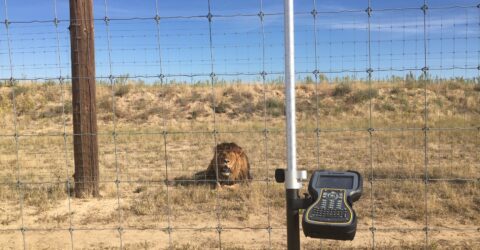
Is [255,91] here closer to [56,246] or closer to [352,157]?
[352,157]

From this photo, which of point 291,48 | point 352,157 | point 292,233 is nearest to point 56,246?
point 292,233

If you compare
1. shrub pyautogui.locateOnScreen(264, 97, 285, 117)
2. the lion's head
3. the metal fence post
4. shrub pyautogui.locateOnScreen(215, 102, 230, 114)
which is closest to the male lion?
the lion's head

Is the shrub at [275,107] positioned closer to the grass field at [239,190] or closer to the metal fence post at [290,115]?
the grass field at [239,190]

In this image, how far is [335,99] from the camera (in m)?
20.9

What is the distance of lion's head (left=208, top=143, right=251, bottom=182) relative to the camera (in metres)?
8.01

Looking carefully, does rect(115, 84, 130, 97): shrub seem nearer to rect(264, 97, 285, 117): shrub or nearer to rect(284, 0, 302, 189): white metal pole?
rect(264, 97, 285, 117): shrub

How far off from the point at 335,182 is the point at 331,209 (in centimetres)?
22

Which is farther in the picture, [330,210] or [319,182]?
[319,182]

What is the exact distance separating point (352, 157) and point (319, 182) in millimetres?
7787

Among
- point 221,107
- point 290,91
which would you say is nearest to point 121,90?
point 221,107

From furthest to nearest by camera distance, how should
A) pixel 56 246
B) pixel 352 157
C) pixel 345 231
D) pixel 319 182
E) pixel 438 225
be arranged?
pixel 352 157
pixel 438 225
pixel 56 246
pixel 319 182
pixel 345 231

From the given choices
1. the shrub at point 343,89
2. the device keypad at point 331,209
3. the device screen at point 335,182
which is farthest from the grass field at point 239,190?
the device keypad at point 331,209

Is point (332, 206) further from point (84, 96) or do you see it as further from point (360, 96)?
point (360, 96)

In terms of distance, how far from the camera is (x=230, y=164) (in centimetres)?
802
